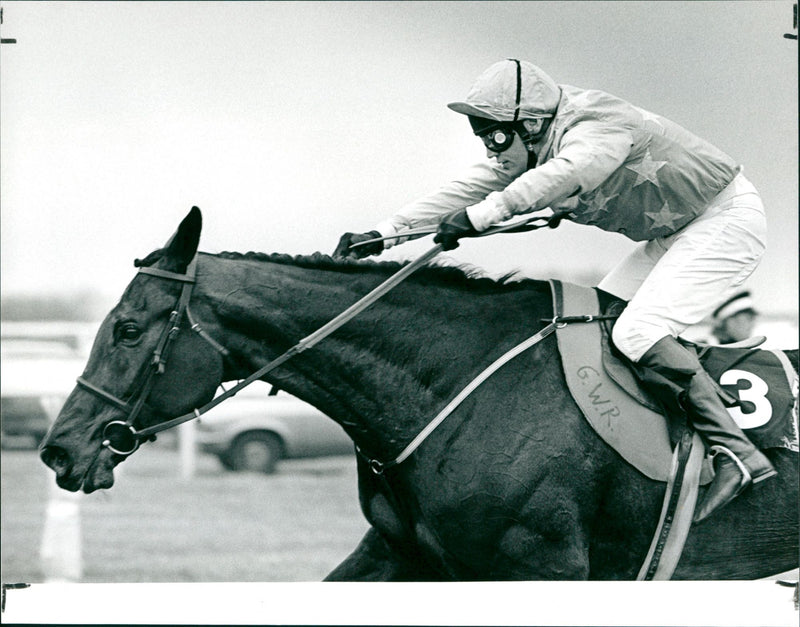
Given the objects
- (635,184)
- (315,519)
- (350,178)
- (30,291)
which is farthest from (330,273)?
(315,519)

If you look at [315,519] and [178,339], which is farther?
[315,519]

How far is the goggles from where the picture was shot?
3504 millimetres

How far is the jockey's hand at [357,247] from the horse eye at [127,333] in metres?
0.74

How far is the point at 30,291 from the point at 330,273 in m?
3.78

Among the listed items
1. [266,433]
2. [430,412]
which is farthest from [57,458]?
[266,433]

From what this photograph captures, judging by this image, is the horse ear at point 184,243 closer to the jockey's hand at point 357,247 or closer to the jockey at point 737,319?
the jockey's hand at point 357,247

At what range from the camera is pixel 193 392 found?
3.41 m

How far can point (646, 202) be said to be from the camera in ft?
11.5

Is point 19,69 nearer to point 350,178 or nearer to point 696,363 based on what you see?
point 350,178

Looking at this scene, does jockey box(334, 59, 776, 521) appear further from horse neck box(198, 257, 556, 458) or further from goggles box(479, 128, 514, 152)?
horse neck box(198, 257, 556, 458)

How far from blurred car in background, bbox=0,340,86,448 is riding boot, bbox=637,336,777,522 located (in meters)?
6.10

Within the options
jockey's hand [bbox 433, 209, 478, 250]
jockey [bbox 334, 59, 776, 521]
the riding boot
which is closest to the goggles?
jockey [bbox 334, 59, 776, 521]

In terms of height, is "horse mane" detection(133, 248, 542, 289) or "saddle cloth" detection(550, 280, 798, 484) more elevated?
"horse mane" detection(133, 248, 542, 289)

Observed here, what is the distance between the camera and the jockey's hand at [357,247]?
380 centimetres
